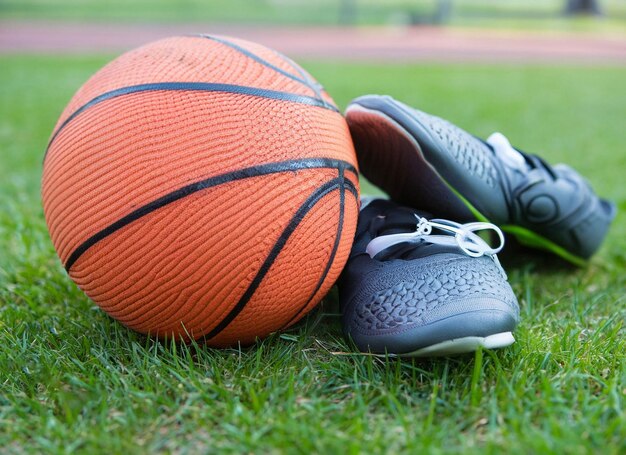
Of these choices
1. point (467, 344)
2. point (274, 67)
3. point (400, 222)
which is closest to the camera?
point (467, 344)

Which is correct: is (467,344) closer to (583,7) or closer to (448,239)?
(448,239)

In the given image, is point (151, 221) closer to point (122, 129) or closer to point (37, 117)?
point (122, 129)

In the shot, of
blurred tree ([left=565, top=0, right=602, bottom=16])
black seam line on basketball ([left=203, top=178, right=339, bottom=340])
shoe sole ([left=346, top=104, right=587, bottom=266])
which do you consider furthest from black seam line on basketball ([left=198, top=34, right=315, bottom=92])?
blurred tree ([left=565, top=0, right=602, bottom=16])

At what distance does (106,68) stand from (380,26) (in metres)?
20.0

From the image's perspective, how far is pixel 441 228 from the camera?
2.02m

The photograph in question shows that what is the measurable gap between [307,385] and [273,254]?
0.34 meters

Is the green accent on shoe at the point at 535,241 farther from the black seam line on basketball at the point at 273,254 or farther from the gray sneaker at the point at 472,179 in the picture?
the black seam line on basketball at the point at 273,254

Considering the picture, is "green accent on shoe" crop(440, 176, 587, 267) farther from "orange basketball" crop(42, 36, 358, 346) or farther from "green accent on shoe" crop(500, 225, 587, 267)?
"orange basketball" crop(42, 36, 358, 346)

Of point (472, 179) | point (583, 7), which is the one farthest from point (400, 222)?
point (583, 7)

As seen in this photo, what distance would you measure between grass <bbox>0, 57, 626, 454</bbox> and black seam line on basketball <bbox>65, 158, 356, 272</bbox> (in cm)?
32

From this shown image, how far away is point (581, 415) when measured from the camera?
5.00 ft

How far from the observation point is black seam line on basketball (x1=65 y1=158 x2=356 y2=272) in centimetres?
167

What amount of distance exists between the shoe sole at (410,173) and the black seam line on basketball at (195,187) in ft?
1.36

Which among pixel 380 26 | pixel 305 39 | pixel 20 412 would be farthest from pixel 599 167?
pixel 380 26
